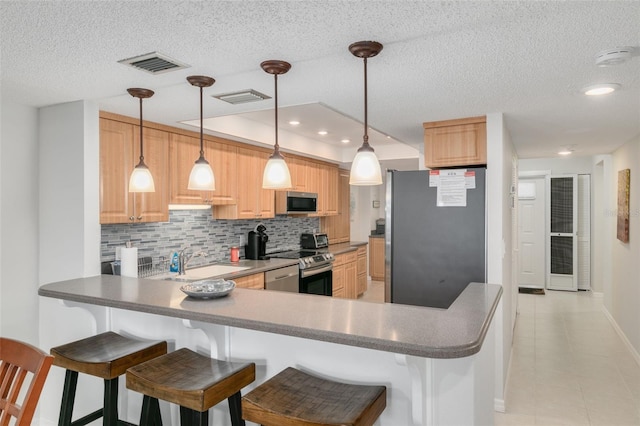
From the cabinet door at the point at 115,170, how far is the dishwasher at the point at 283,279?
1.50m

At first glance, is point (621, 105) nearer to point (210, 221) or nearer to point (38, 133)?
point (210, 221)

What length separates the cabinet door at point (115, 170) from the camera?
291cm

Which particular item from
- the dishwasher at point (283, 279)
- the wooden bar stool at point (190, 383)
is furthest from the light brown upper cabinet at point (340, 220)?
the wooden bar stool at point (190, 383)

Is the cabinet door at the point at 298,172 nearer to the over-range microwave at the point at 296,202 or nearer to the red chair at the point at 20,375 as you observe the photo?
the over-range microwave at the point at 296,202

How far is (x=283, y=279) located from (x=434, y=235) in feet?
6.10

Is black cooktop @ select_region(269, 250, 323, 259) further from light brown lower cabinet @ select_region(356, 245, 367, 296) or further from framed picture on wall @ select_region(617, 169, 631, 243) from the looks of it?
framed picture on wall @ select_region(617, 169, 631, 243)

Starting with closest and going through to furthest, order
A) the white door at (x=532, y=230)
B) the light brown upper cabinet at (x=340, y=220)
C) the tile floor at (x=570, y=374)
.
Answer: the tile floor at (x=570, y=374) < the light brown upper cabinet at (x=340, y=220) < the white door at (x=532, y=230)

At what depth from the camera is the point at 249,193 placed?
4.45 metres

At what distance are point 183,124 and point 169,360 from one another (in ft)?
7.14

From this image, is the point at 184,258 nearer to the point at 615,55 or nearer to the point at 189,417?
the point at 189,417

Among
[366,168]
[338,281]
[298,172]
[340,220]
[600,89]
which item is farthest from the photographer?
[340,220]

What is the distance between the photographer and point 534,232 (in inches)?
292

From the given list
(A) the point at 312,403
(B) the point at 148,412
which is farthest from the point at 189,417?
(A) the point at 312,403

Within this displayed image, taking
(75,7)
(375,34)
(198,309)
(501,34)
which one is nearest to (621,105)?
(501,34)
